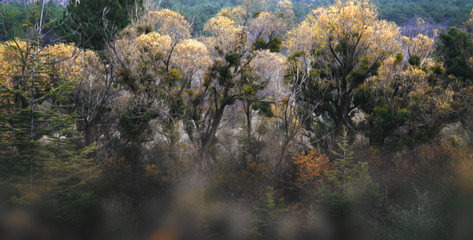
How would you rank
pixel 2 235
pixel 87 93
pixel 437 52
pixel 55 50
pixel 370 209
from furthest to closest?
pixel 437 52 < pixel 87 93 < pixel 55 50 < pixel 370 209 < pixel 2 235

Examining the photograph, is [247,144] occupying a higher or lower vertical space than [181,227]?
higher

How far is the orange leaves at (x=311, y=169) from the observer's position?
18203mm

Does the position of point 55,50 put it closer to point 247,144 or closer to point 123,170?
point 123,170

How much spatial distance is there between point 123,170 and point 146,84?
513 centimetres

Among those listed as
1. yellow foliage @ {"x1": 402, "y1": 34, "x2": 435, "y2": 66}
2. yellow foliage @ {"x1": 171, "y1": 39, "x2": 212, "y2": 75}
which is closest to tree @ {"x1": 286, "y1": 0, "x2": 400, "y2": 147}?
yellow foliage @ {"x1": 402, "y1": 34, "x2": 435, "y2": 66}

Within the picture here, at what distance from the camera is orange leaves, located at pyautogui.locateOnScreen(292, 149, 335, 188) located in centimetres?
1820

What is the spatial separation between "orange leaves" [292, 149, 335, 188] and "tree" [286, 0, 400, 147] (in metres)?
2.74

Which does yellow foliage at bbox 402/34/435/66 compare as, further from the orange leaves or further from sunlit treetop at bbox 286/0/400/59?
the orange leaves

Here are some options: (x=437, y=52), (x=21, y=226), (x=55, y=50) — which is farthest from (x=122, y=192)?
Answer: (x=437, y=52)

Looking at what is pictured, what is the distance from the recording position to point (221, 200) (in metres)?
18.2

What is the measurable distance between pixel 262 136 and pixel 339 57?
6.92 m

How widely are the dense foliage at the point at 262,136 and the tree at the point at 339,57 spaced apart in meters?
0.09

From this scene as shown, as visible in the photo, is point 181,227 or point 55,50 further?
point 55,50

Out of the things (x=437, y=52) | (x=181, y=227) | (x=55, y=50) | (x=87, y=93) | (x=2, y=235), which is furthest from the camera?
(x=437, y=52)
